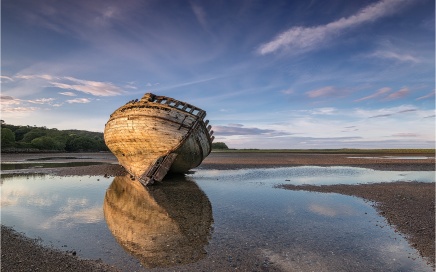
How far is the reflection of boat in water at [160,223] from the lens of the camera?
21.4 ft

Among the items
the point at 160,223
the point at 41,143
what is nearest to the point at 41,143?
the point at 41,143

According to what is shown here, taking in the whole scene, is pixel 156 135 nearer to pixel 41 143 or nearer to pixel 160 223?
pixel 160 223

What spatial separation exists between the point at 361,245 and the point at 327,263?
5.64ft

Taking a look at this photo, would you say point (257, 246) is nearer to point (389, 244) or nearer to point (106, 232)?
point (389, 244)

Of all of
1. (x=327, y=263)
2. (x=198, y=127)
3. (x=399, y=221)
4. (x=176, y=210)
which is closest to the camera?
(x=327, y=263)

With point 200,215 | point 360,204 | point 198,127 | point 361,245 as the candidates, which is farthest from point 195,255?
point 198,127

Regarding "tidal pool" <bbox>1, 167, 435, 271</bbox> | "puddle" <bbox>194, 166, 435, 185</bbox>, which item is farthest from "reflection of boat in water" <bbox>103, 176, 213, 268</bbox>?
"puddle" <bbox>194, 166, 435, 185</bbox>

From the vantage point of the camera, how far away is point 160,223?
8.97 metres

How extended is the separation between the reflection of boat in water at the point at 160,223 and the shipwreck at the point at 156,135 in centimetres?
237

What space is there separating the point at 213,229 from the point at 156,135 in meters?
9.42

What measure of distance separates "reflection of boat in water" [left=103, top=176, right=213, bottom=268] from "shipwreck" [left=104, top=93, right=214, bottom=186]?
237 centimetres

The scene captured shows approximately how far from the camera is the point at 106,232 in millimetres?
8070

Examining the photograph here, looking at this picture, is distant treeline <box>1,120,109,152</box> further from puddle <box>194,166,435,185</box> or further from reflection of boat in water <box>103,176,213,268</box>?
reflection of boat in water <box>103,176,213,268</box>

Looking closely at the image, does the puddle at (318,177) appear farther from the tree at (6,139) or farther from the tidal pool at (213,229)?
the tree at (6,139)
